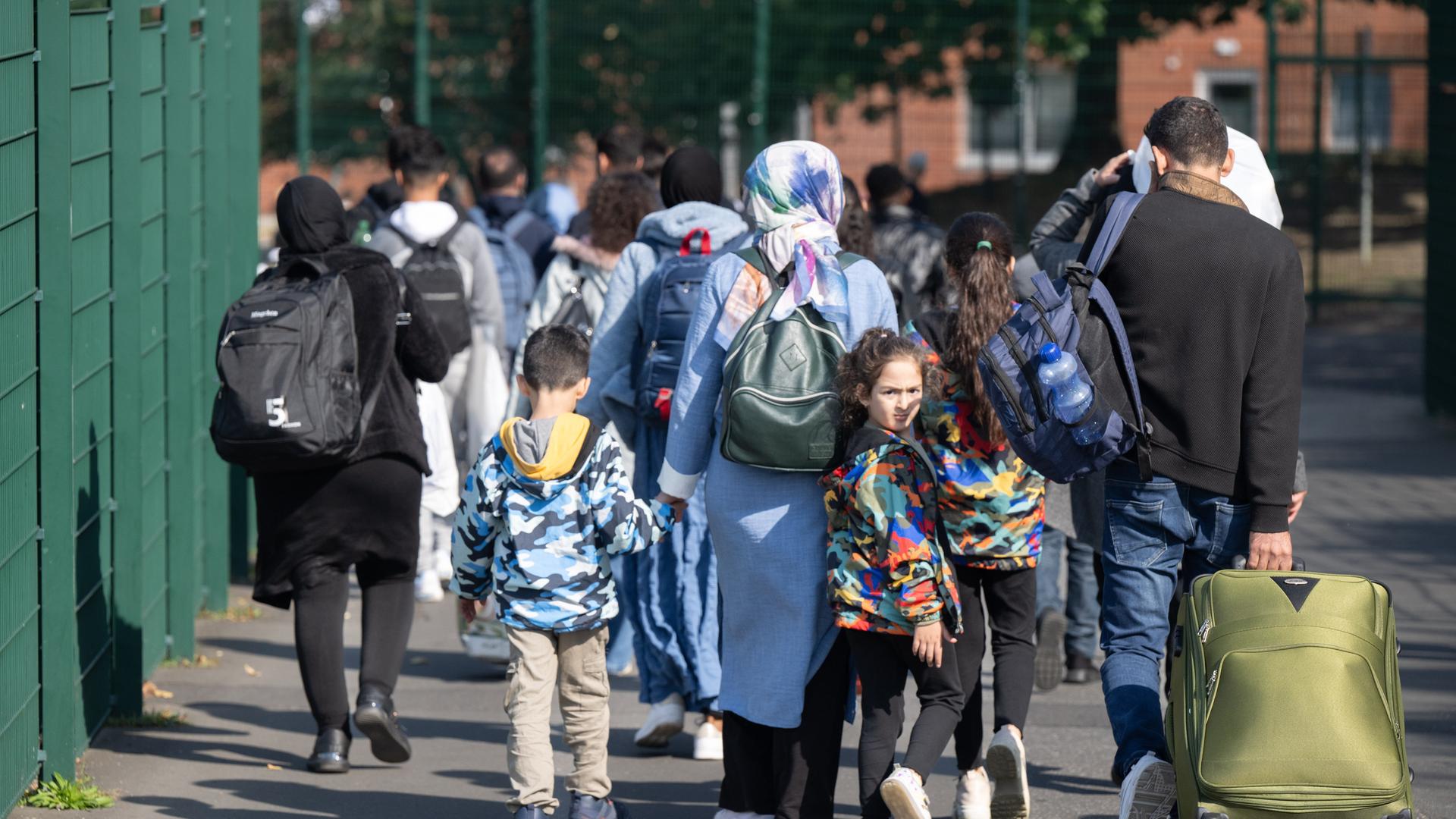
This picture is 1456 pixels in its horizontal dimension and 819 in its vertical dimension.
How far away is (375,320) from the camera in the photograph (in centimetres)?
586

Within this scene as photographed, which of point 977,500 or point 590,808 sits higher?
point 977,500

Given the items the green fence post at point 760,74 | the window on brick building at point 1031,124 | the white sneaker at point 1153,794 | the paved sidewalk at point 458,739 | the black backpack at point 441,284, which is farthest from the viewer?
the window on brick building at point 1031,124

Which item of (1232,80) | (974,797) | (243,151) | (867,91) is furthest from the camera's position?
(1232,80)

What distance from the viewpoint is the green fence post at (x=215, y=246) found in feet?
26.4

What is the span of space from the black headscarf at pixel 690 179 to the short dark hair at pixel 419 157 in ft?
5.04

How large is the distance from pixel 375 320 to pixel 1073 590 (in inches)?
110

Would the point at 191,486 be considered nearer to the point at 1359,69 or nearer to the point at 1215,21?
the point at 1359,69

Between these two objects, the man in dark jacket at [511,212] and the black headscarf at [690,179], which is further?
the man in dark jacket at [511,212]

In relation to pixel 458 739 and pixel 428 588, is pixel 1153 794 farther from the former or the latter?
pixel 428 588

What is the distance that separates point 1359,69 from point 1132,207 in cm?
1397

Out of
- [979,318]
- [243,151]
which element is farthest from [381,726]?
[243,151]

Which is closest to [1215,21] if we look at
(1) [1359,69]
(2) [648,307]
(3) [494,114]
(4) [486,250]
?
(1) [1359,69]

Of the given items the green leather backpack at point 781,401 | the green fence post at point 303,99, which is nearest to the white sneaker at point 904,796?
the green leather backpack at point 781,401

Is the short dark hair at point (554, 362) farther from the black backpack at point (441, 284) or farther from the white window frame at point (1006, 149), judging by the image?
the white window frame at point (1006, 149)
